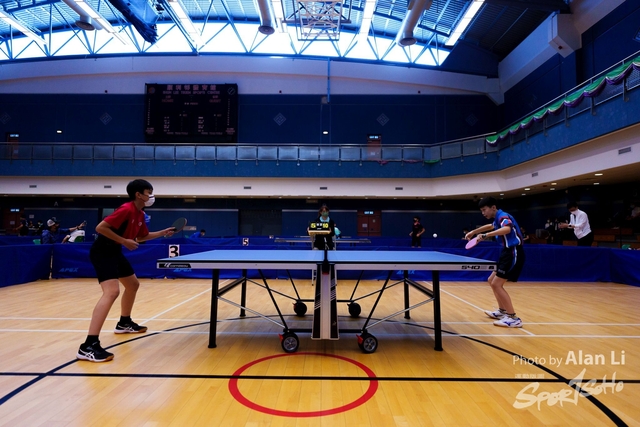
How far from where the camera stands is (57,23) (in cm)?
2084

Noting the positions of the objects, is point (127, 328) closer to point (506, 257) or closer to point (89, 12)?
point (506, 257)

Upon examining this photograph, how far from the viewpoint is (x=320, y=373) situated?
3080 millimetres

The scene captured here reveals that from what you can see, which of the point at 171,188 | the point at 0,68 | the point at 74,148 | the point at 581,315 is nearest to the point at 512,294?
the point at 581,315

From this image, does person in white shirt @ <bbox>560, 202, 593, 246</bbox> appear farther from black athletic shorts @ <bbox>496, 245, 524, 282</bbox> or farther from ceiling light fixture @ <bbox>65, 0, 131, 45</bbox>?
ceiling light fixture @ <bbox>65, 0, 131, 45</bbox>

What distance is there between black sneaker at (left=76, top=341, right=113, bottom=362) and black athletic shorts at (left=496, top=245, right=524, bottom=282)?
4.62 meters

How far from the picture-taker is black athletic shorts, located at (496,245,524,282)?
4.54 m

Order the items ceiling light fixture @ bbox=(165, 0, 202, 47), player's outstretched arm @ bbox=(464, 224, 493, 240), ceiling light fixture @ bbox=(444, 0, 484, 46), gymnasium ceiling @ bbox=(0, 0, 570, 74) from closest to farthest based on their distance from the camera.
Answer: player's outstretched arm @ bbox=(464, 224, 493, 240) < ceiling light fixture @ bbox=(444, 0, 484, 46) < ceiling light fixture @ bbox=(165, 0, 202, 47) < gymnasium ceiling @ bbox=(0, 0, 570, 74)

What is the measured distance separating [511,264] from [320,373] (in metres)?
3.01

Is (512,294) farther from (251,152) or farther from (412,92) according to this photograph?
(412,92)

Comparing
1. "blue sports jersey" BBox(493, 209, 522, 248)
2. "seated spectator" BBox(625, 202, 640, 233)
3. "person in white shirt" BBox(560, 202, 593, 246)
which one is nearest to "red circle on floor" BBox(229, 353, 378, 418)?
"blue sports jersey" BBox(493, 209, 522, 248)

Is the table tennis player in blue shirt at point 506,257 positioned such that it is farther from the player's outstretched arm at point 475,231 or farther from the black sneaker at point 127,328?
the black sneaker at point 127,328

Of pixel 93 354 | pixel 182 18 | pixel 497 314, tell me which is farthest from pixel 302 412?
pixel 182 18

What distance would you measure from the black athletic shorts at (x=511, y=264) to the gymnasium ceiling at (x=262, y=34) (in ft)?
52.5

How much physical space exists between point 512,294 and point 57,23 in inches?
1082
